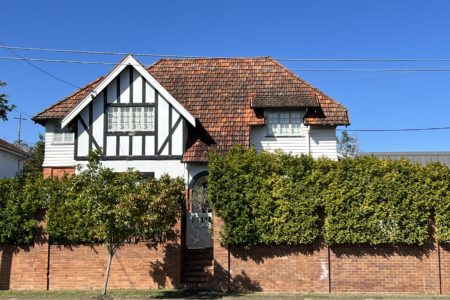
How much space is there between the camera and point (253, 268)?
→ 1549 cm

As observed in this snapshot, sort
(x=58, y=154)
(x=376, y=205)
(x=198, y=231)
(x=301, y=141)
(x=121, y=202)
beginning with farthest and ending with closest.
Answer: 1. (x=58, y=154)
2. (x=301, y=141)
3. (x=198, y=231)
4. (x=376, y=205)
5. (x=121, y=202)

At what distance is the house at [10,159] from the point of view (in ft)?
97.4

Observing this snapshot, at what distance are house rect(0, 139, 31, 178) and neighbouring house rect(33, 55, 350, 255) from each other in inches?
343

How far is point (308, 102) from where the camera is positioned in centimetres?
2145

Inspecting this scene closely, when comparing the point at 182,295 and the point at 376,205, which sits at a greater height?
the point at 376,205

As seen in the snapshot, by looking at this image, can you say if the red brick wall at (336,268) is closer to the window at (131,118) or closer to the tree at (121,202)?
the tree at (121,202)

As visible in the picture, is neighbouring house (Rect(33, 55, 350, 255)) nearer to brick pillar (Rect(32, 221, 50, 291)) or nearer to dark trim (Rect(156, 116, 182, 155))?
dark trim (Rect(156, 116, 182, 155))

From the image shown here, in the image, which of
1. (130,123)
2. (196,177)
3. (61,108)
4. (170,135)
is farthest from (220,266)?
(61,108)

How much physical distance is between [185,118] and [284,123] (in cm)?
454

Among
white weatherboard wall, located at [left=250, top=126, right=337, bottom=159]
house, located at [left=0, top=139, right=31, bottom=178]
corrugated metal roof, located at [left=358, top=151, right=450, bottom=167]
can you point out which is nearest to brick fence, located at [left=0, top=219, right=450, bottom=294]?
white weatherboard wall, located at [left=250, top=126, right=337, bottom=159]

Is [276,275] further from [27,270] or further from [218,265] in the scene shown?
[27,270]

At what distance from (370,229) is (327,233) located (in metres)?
1.30

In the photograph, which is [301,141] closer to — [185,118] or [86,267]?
[185,118]

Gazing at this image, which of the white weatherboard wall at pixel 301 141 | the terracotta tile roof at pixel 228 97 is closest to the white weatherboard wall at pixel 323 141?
the white weatherboard wall at pixel 301 141
